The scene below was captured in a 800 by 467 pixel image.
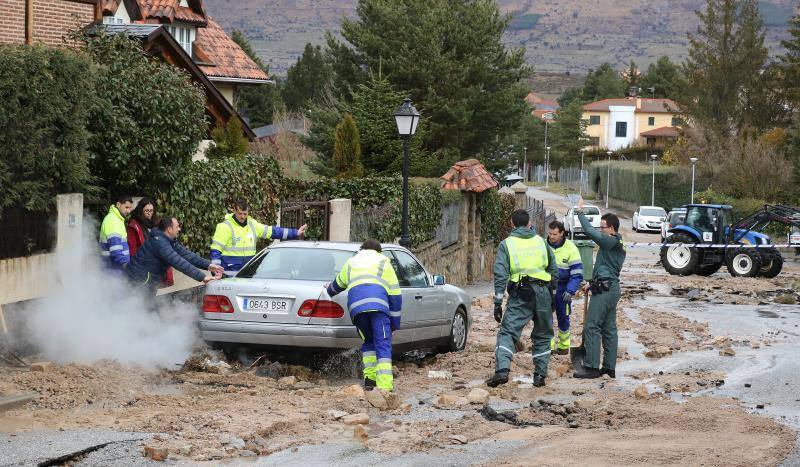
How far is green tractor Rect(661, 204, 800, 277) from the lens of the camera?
109 ft

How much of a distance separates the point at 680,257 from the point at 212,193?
19917 millimetres

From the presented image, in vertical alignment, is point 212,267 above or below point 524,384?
above

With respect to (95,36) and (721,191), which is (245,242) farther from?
(721,191)

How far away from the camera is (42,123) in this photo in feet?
43.4

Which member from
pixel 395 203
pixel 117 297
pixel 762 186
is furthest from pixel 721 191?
pixel 117 297

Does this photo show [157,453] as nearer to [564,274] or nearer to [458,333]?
[458,333]

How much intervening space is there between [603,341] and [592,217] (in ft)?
168

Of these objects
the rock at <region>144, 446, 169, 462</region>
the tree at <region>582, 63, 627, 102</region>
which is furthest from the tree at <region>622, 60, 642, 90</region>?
the rock at <region>144, 446, 169, 462</region>

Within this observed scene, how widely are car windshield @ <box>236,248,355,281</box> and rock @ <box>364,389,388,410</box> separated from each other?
2.12 meters

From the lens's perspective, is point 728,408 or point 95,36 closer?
point 728,408

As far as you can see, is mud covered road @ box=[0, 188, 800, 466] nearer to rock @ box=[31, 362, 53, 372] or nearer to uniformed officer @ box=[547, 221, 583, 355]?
rock @ box=[31, 362, 53, 372]

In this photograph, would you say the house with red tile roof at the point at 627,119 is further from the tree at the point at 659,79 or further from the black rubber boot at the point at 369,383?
the black rubber boot at the point at 369,383

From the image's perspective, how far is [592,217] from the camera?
207ft

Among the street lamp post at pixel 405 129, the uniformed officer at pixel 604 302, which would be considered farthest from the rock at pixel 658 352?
the street lamp post at pixel 405 129
